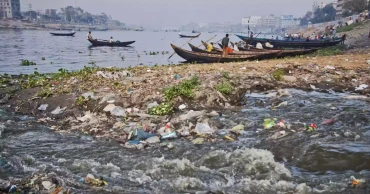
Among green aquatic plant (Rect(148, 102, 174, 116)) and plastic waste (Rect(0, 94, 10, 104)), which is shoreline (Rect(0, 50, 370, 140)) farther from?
green aquatic plant (Rect(148, 102, 174, 116))

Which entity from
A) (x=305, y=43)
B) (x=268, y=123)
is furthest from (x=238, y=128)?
(x=305, y=43)

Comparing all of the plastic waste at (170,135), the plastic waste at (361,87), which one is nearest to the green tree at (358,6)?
the plastic waste at (361,87)

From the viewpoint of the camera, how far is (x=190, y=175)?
15.1 ft

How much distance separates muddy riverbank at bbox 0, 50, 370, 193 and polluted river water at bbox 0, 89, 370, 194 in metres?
0.02

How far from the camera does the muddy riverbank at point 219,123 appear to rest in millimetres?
4531

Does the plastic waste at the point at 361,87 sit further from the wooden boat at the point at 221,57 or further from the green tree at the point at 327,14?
the green tree at the point at 327,14

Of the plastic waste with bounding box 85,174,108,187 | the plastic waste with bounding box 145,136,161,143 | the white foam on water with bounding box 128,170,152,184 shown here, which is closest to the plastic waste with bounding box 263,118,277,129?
the plastic waste with bounding box 145,136,161,143

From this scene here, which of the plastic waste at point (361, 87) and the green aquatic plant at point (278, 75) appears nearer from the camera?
the plastic waste at point (361, 87)

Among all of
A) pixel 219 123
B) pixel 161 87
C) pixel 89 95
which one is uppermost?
pixel 161 87

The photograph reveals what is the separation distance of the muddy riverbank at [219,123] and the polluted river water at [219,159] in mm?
20

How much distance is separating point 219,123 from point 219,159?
1.67 meters

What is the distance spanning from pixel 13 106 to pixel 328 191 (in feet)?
25.9

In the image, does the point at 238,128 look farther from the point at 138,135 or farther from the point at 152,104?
the point at 152,104

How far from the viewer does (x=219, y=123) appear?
21.9ft
